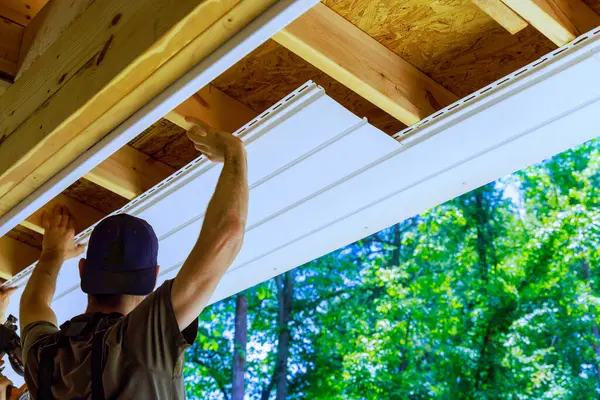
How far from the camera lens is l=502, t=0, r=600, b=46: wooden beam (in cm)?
226

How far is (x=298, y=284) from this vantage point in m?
18.3

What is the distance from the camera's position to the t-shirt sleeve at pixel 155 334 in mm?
1980

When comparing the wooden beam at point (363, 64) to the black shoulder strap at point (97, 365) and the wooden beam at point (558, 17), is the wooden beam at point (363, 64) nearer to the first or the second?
the wooden beam at point (558, 17)

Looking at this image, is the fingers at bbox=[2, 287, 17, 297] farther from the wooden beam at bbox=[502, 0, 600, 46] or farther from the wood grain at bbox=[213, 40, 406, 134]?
the wooden beam at bbox=[502, 0, 600, 46]

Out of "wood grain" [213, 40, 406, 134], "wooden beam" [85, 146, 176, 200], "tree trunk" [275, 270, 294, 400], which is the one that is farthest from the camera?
"tree trunk" [275, 270, 294, 400]

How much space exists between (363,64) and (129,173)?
120 cm

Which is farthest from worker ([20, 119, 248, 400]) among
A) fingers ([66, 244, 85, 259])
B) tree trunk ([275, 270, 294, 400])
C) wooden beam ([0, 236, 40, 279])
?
tree trunk ([275, 270, 294, 400])

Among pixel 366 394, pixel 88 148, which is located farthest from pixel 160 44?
pixel 366 394

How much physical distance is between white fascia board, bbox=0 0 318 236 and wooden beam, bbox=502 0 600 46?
2.52 feet

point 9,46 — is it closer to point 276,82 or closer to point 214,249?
point 276,82

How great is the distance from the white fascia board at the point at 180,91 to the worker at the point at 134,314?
0.80 feet

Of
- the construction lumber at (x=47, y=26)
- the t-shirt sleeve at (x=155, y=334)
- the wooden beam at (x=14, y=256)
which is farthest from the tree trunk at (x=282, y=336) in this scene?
the t-shirt sleeve at (x=155, y=334)

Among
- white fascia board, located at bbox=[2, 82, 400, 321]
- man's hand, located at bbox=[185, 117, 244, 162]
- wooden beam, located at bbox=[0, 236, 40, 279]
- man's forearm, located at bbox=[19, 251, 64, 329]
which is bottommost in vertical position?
man's forearm, located at bbox=[19, 251, 64, 329]

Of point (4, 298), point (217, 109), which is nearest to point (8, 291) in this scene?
point (4, 298)
